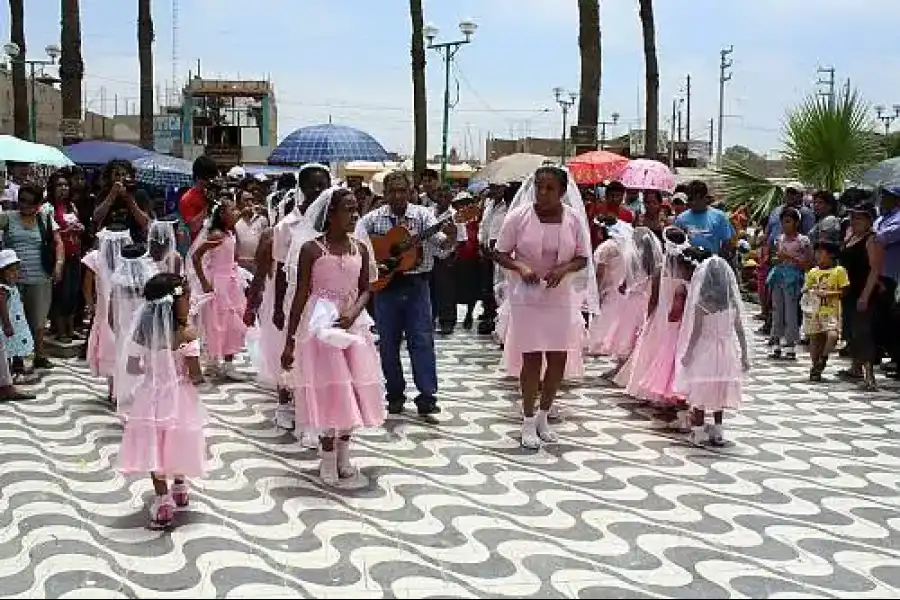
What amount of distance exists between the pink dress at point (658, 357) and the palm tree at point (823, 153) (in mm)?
7008

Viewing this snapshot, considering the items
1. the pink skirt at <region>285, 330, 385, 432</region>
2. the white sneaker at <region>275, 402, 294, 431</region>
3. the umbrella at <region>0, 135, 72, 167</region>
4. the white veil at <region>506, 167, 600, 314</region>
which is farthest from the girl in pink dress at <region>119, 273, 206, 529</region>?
the umbrella at <region>0, 135, 72, 167</region>

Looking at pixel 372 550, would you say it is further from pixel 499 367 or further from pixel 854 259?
pixel 854 259

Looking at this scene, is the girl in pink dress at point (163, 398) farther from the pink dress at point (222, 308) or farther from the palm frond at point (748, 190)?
the palm frond at point (748, 190)

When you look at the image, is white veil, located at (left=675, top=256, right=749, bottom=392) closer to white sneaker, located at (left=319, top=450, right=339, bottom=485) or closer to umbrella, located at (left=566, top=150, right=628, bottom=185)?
white sneaker, located at (left=319, top=450, right=339, bottom=485)

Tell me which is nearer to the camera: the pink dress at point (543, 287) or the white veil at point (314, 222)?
the white veil at point (314, 222)

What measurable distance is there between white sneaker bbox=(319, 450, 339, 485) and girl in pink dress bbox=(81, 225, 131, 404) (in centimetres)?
205

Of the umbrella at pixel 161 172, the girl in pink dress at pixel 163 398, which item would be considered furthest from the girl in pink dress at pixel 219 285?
the umbrella at pixel 161 172

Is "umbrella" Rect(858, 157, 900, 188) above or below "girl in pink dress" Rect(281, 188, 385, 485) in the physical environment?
above

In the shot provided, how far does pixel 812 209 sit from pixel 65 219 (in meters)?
7.85

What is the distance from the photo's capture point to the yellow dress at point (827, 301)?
27.9 feet

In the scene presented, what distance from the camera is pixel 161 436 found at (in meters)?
4.63

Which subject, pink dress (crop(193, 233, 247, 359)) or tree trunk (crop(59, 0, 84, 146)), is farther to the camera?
tree trunk (crop(59, 0, 84, 146))

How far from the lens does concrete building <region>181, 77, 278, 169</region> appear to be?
1823 inches

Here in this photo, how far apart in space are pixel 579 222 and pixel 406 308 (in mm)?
1486
